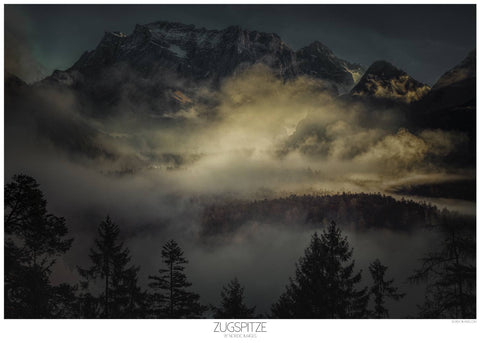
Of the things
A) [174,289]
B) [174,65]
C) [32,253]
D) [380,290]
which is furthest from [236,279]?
[174,65]

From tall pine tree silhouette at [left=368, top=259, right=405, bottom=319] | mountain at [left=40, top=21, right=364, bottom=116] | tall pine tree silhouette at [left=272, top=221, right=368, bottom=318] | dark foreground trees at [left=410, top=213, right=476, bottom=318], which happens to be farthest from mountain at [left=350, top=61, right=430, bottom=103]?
tall pine tree silhouette at [left=368, top=259, right=405, bottom=319]

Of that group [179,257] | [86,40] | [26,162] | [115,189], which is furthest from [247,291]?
[86,40]

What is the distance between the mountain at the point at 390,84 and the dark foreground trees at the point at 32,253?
22.9ft

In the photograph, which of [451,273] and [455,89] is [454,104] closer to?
[455,89]

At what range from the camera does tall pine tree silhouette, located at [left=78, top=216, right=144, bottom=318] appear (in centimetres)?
557

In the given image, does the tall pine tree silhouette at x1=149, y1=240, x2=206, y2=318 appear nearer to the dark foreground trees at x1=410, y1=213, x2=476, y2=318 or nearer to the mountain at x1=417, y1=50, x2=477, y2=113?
the dark foreground trees at x1=410, y1=213, x2=476, y2=318

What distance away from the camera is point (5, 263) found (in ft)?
17.2

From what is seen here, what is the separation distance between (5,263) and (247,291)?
4.58 metres

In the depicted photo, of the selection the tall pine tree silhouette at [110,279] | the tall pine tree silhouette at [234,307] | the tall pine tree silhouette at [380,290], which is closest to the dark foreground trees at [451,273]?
the tall pine tree silhouette at [380,290]

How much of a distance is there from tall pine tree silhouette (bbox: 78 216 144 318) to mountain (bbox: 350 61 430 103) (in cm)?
644

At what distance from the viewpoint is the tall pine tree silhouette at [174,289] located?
5480 millimetres

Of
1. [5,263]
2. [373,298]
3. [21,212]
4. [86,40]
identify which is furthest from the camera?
[86,40]
